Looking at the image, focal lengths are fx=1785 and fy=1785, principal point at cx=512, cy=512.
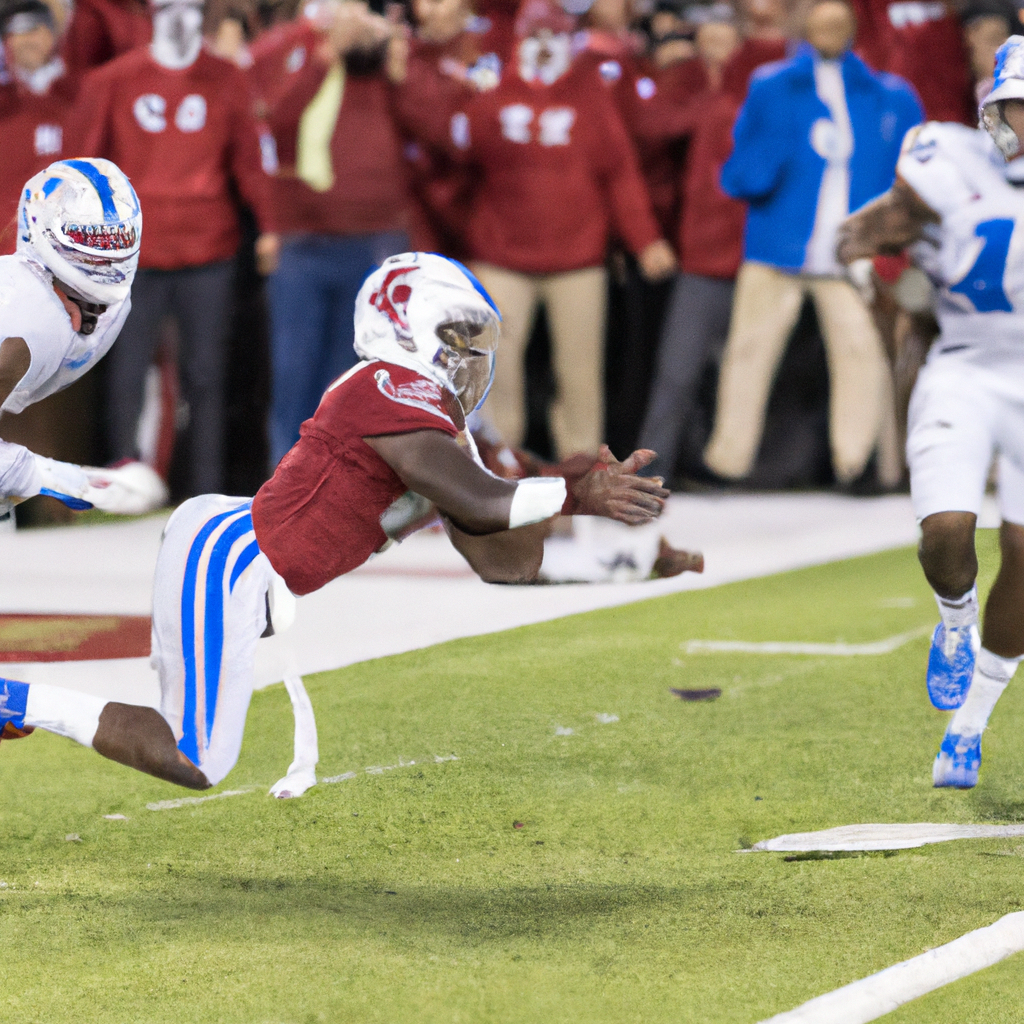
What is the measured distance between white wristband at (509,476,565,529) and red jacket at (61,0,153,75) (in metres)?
5.07

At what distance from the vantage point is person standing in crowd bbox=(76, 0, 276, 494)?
695cm

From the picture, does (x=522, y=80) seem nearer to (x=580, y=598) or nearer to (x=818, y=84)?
(x=818, y=84)

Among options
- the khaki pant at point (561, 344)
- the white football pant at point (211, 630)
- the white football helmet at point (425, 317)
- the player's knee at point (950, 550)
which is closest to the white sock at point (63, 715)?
the white football pant at point (211, 630)

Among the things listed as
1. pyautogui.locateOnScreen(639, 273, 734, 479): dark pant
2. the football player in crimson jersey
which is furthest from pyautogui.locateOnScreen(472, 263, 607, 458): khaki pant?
the football player in crimson jersey

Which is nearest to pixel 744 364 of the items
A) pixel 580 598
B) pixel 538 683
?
pixel 580 598

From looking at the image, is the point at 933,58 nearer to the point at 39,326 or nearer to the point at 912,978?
the point at 39,326

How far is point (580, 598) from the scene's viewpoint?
5.96m

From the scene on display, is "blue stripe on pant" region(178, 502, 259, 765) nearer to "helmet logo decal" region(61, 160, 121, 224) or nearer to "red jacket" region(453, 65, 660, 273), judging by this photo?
"helmet logo decal" region(61, 160, 121, 224)

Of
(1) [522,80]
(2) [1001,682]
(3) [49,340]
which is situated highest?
(1) [522,80]

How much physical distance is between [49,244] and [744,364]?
4.68 meters

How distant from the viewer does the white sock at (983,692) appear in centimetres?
381

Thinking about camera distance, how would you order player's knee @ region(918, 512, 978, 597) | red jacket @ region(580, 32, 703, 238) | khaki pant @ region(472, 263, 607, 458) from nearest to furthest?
1. player's knee @ region(918, 512, 978, 597)
2. khaki pant @ region(472, 263, 607, 458)
3. red jacket @ region(580, 32, 703, 238)

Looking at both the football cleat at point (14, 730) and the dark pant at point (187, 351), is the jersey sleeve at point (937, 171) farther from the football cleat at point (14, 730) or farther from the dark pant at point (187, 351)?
the dark pant at point (187, 351)

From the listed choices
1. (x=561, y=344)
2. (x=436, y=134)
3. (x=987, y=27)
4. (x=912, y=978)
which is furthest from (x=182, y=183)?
(x=912, y=978)
